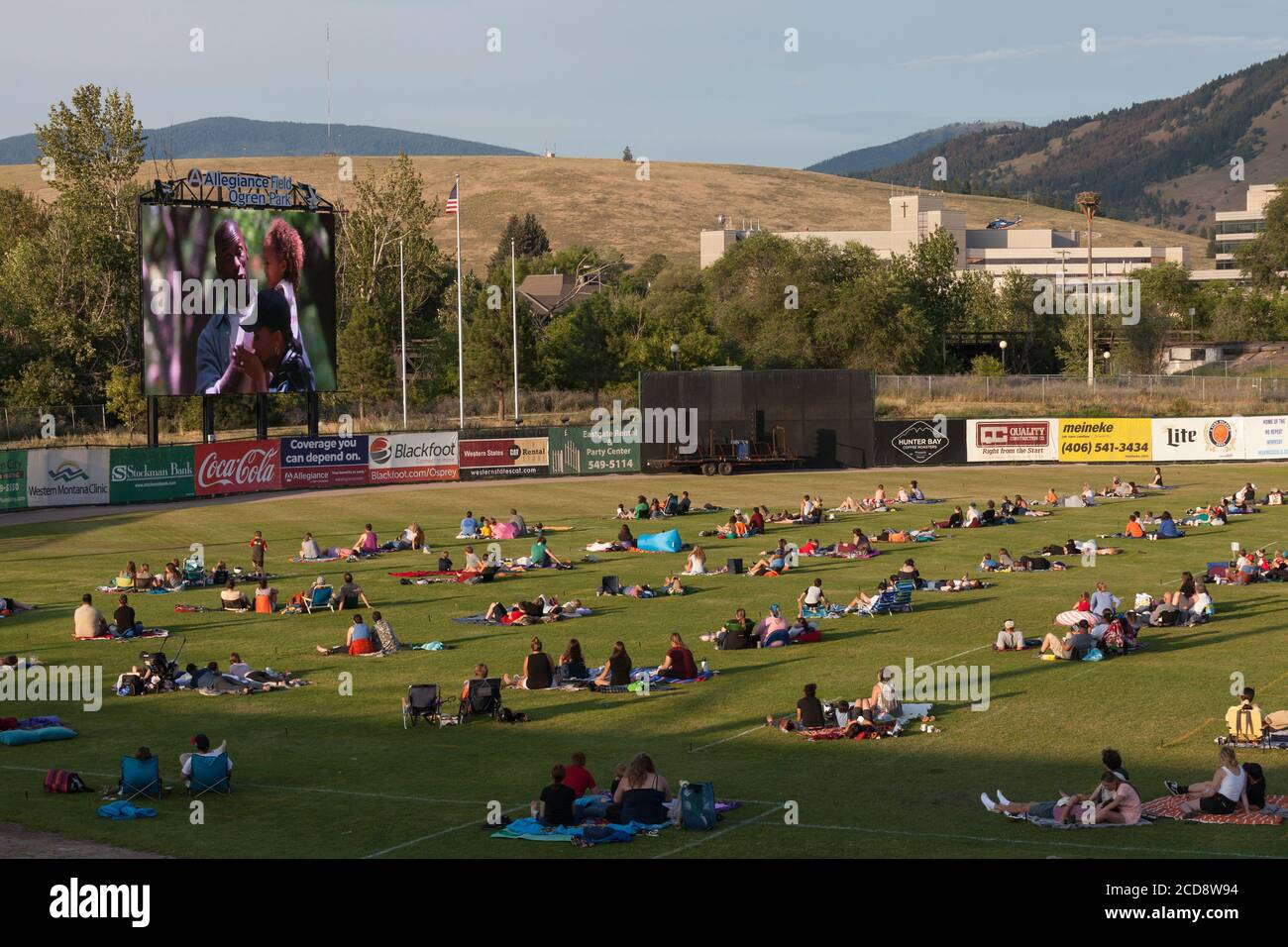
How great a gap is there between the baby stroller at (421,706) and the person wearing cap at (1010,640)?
1101cm

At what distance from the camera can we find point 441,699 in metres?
24.9

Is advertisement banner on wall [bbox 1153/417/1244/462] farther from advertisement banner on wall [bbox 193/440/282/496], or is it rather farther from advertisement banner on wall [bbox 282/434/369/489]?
advertisement banner on wall [bbox 193/440/282/496]

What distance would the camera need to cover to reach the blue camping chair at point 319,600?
34.2 m

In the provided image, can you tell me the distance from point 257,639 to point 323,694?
5723mm

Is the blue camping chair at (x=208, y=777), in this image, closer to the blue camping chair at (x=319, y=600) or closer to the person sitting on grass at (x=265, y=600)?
the blue camping chair at (x=319, y=600)

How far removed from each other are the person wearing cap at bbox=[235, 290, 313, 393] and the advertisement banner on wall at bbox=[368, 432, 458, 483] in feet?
15.2

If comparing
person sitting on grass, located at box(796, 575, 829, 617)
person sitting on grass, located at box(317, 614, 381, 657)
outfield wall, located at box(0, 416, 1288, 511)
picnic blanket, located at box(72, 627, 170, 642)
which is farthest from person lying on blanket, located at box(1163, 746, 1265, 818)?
outfield wall, located at box(0, 416, 1288, 511)

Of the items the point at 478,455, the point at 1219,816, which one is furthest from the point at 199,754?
the point at 478,455

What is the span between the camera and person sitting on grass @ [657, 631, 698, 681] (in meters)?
26.0

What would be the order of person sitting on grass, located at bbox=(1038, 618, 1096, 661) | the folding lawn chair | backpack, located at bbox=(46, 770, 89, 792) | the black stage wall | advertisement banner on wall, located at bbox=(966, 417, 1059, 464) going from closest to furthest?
backpack, located at bbox=(46, 770, 89, 792) → the folding lawn chair → person sitting on grass, located at bbox=(1038, 618, 1096, 661) → the black stage wall → advertisement banner on wall, located at bbox=(966, 417, 1059, 464)

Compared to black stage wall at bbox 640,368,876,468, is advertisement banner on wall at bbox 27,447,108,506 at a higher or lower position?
lower

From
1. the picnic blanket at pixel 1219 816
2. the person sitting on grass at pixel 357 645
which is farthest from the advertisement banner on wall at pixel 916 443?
the picnic blanket at pixel 1219 816
